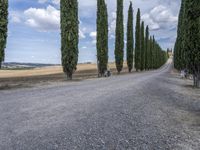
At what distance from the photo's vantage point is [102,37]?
41.4 m

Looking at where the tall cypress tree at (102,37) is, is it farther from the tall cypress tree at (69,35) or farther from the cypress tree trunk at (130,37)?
the cypress tree trunk at (130,37)

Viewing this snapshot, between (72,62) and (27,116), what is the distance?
2004 centimetres

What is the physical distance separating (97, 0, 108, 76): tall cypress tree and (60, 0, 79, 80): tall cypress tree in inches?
444

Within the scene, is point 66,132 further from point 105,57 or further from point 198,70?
point 105,57

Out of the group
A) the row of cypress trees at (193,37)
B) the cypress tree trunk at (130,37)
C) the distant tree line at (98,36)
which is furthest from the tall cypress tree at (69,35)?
Answer: the cypress tree trunk at (130,37)

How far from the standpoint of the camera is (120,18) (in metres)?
50.3

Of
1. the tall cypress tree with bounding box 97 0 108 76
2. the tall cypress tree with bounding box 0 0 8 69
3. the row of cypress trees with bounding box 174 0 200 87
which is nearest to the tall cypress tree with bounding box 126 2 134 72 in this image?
the tall cypress tree with bounding box 97 0 108 76

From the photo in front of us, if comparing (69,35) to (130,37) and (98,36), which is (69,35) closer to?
(98,36)

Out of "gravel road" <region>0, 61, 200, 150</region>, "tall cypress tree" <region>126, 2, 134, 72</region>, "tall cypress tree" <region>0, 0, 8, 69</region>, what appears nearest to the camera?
"gravel road" <region>0, 61, 200, 150</region>

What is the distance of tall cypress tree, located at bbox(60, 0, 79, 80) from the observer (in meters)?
29.1

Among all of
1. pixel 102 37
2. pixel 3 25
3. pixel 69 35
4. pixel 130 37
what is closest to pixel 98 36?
pixel 102 37

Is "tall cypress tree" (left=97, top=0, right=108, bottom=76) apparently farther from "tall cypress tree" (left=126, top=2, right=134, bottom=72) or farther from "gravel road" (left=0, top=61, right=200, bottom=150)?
"gravel road" (left=0, top=61, right=200, bottom=150)

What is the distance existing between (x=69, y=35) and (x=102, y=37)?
12642 millimetres

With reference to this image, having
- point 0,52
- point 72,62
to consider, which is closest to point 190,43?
point 72,62
